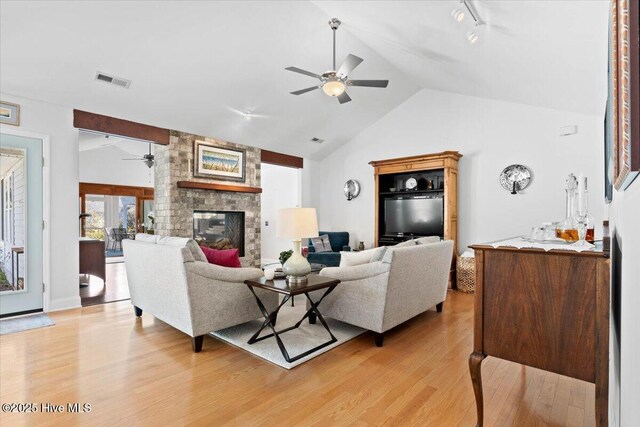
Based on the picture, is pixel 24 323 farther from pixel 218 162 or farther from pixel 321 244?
pixel 321 244

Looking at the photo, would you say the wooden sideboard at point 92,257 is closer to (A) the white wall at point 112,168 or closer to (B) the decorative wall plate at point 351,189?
(A) the white wall at point 112,168

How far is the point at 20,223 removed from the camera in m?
3.86

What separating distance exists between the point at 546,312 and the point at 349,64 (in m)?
2.97

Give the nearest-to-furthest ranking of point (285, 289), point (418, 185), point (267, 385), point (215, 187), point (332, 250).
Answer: point (267, 385) → point (285, 289) → point (215, 187) → point (418, 185) → point (332, 250)

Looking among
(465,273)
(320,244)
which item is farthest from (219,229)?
(465,273)

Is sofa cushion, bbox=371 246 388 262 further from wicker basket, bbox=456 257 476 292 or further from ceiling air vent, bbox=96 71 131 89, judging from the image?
ceiling air vent, bbox=96 71 131 89

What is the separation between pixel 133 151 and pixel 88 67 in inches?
232

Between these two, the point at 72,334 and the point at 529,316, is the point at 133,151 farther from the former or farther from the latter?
the point at 529,316

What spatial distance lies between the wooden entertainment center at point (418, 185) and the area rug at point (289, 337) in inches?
115

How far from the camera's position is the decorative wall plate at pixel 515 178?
5025 millimetres

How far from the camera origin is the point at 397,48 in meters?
4.24

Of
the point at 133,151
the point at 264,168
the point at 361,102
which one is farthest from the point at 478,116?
the point at 133,151

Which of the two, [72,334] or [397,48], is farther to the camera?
[397,48]

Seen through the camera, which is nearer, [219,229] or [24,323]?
[24,323]
